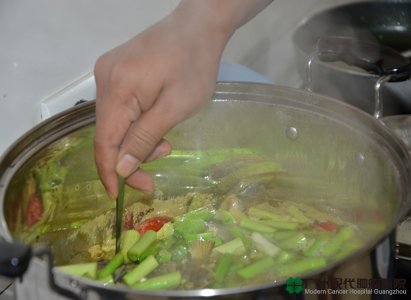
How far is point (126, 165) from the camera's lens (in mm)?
714

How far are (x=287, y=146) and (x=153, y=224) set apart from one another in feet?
0.77

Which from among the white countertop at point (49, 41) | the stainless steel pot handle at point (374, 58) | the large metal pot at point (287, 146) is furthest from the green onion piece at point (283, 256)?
the white countertop at point (49, 41)

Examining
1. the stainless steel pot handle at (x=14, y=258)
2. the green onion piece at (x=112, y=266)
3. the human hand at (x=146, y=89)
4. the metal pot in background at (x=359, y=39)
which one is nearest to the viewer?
the stainless steel pot handle at (x=14, y=258)

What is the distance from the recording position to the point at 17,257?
0.52 m

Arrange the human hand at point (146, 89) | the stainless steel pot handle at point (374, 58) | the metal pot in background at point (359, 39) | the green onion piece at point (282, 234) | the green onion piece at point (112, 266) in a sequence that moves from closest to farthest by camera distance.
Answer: the human hand at point (146, 89) → the green onion piece at point (112, 266) → the green onion piece at point (282, 234) → the stainless steel pot handle at point (374, 58) → the metal pot in background at point (359, 39)

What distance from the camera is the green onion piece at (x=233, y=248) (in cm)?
85

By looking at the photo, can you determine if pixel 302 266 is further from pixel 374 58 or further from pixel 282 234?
pixel 374 58

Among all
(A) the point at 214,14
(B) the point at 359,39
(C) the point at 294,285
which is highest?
(B) the point at 359,39

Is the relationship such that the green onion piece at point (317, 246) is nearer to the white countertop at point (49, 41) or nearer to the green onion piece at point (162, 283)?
the green onion piece at point (162, 283)

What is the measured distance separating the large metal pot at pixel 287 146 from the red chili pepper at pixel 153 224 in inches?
2.8

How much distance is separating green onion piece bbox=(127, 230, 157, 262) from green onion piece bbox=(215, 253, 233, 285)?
0.10 metres

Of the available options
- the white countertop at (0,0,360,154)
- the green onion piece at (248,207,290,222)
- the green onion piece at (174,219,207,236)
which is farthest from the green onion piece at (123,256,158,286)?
the white countertop at (0,0,360,154)

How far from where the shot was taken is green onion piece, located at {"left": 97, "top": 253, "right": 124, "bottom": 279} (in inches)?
30.8

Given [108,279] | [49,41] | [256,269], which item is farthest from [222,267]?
[49,41]
